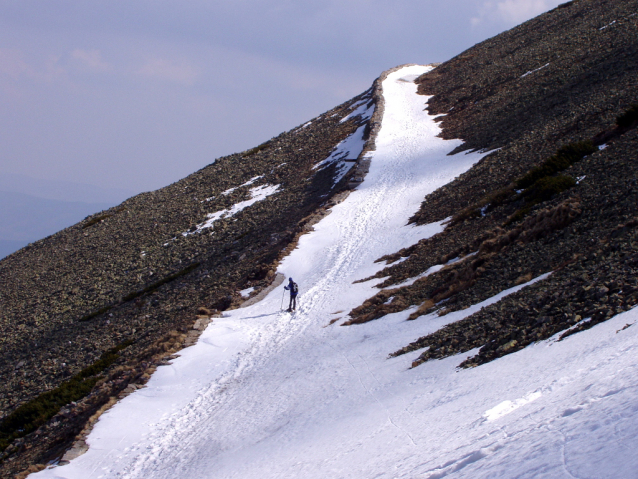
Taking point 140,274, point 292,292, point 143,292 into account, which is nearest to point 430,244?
point 292,292

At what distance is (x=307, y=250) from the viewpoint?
28734 millimetres

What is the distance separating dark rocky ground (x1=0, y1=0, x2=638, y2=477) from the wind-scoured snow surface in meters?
1.06

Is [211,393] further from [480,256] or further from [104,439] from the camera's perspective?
[480,256]

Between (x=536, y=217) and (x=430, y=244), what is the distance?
20.7ft

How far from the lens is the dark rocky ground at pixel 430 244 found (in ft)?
45.8

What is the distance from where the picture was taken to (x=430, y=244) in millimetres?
24172

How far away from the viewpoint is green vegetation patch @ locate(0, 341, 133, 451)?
62.8 ft

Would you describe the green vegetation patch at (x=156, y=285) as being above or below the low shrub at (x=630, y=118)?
above

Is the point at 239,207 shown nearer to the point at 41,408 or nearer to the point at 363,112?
the point at 363,112

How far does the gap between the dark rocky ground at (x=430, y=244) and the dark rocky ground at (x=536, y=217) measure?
0.09 meters

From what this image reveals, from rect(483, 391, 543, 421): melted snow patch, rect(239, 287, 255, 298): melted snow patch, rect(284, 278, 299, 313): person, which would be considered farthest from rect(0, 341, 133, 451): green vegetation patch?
rect(483, 391, 543, 421): melted snow patch

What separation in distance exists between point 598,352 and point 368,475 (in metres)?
4.63

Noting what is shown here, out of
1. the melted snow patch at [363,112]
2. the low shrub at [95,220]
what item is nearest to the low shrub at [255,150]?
the melted snow patch at [363,112]

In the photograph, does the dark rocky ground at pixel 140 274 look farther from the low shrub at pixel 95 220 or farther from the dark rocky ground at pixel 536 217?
the dark rocky ground at pixel 536 217
